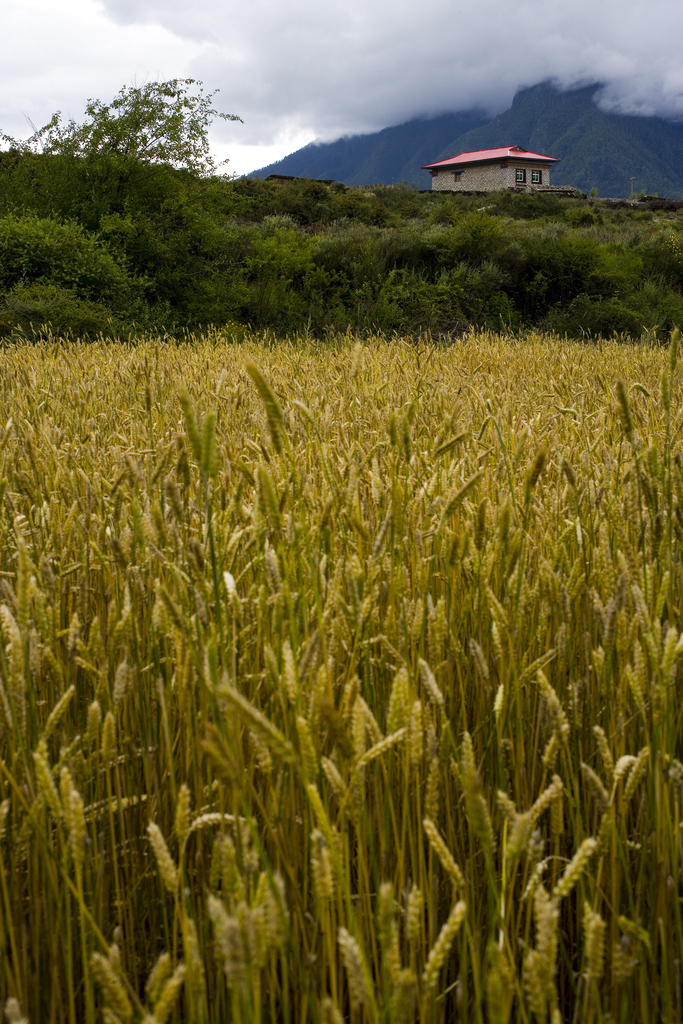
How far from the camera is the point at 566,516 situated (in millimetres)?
1780

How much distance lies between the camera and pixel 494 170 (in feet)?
180

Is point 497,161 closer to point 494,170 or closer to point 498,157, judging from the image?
point 498,157

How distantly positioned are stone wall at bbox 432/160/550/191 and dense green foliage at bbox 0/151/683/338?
41760mm

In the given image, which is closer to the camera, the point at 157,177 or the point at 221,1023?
the point at 221,1023

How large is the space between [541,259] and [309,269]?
4.59m

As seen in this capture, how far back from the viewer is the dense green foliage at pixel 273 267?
11.3m

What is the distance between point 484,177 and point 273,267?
47.3m

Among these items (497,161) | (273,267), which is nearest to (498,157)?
(497,161)

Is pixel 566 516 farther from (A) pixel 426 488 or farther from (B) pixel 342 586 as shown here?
(B) pixel 342 586

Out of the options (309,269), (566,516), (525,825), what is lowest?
(525,825)

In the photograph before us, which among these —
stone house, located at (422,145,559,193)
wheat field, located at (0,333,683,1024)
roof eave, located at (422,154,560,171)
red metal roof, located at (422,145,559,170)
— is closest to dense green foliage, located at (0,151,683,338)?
wheat field, located at (0,333,683,1024)

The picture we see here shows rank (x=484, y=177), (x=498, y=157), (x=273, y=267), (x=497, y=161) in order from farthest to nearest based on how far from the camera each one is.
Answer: (x=484, y=177) → (x=498, y=157) → (x=497, y=161) → (x=273, y=267)

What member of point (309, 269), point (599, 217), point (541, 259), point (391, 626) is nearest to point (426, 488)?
point (391, 626)

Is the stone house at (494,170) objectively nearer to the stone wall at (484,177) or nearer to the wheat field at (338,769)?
the stone wall at (484,177)
